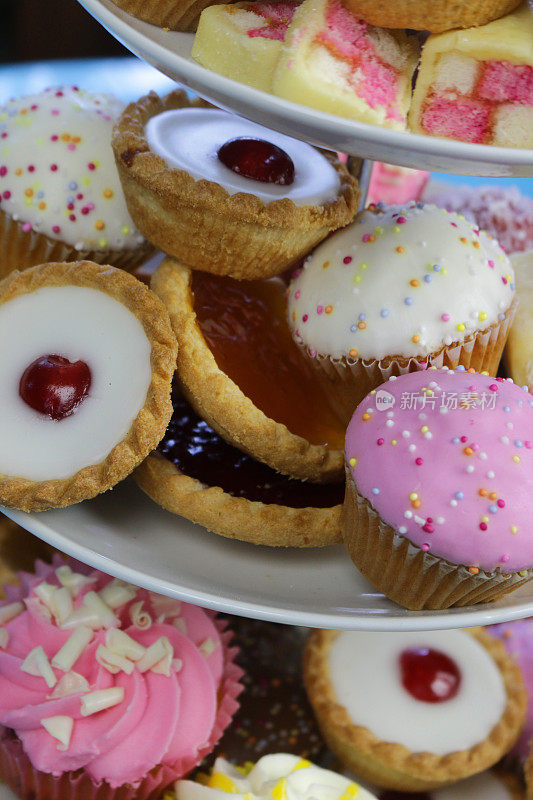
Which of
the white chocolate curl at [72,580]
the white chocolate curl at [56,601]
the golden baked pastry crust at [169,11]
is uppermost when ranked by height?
the golden baked pastry crust at [169,11]

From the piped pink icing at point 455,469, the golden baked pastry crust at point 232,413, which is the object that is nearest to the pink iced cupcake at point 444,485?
the piped pink icing at point 455,469

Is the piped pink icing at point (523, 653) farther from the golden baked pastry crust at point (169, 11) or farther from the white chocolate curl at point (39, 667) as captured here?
the golden baked pastry crust at point (169, 11)

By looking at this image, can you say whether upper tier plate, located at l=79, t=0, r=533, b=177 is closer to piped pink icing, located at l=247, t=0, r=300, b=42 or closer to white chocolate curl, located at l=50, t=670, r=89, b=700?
piped pink icing, located at l=247, t=0, r=300, b=42

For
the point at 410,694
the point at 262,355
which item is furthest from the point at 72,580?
the point at 410,694

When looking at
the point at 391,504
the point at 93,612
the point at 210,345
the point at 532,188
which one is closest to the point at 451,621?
the point at 391,504

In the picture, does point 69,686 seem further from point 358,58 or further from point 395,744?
point 358,58

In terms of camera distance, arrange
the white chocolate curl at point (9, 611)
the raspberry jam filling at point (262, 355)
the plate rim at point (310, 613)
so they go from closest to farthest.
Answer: the plate rim at point (310, 613) → the raspberry jam filling at point (262, 355) → the white chocolate curl at point (9, 611)

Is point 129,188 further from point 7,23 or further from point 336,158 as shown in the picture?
point 7,23

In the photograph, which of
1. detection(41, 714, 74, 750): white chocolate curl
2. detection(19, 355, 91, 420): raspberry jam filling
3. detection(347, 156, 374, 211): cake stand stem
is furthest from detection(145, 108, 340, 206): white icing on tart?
detection(41, 714, 74, 750): white chocolate curl
